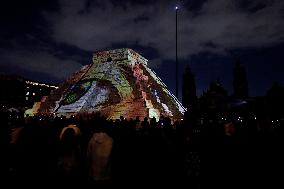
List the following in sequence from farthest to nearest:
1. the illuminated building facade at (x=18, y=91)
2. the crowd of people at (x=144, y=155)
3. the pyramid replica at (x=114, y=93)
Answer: the illuminated building facade at (x=18, y=91) < the pyramid replica at (x=114, y=93) < the crowd of people at (x=144, y=155)

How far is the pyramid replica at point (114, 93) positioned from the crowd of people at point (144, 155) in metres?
20.6

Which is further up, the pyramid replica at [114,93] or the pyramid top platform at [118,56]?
the pyramid top platform at [118,56]

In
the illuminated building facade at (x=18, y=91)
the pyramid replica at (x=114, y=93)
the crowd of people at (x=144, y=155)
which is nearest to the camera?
the crowd of people at (x=144, y=155)

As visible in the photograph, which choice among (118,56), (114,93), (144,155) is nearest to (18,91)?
(118,56)

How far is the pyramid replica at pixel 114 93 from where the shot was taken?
3172cm

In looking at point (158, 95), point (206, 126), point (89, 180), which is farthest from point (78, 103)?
point (89, 180)

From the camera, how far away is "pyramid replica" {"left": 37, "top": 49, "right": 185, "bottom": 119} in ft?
104

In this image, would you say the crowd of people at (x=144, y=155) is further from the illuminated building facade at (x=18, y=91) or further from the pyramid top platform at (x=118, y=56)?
the illuminated building facade at (x=18, y=91)

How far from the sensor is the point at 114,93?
112 ft

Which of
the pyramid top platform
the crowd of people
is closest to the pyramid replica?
the pyramid top platform

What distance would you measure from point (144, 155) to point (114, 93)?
26922 mm

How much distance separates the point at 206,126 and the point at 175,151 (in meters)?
1.51

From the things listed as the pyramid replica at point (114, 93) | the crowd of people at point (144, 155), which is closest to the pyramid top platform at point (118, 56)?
the pyramid replica at point (114, 93)

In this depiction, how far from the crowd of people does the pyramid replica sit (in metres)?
20.6
